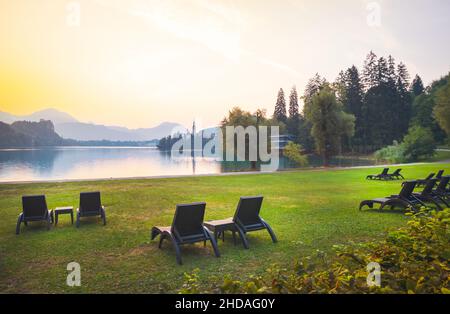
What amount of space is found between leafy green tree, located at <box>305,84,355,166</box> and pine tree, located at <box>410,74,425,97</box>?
54.9m

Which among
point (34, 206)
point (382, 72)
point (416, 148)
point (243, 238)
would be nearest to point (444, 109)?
point (416, 148)

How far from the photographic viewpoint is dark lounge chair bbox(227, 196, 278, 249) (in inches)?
262

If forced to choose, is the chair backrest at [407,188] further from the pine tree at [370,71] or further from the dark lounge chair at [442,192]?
the pine tree at [370,71]

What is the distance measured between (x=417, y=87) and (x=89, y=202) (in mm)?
96081

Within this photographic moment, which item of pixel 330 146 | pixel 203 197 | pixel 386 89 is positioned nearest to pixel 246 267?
pixel 203 197

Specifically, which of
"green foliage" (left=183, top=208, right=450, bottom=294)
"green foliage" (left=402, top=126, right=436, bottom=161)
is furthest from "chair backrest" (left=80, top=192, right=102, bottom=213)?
"green foliage" (left=402, top=126, right=436, bottom=161)

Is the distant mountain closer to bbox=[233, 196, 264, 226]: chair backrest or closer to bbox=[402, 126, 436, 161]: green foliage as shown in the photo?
bbox=[402, 126, 436, 161]: green foliage

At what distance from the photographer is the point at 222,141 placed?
4016cm

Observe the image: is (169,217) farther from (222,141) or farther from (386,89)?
(386,89)

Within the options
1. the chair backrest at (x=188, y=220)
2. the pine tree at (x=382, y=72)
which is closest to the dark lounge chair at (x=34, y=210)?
the chair backrest at (x=188, y=220)

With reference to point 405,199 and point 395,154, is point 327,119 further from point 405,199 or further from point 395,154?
point 405,199

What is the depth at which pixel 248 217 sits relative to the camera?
687 centimetres

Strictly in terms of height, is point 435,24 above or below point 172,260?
above
